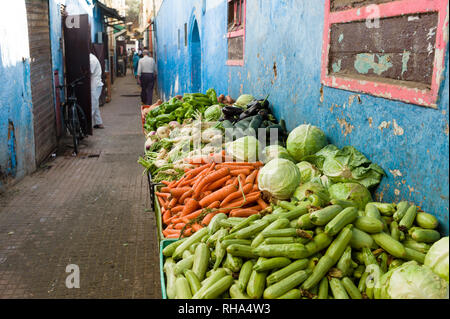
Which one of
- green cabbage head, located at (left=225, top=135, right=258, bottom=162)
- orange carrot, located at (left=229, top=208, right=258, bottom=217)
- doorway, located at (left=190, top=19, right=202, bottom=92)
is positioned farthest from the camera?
doorway, located at (left=190, top=19, right=202, bottom=92)

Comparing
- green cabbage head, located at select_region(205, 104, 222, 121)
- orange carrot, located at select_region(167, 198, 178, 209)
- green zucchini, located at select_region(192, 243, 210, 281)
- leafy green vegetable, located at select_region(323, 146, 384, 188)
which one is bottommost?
orange carrot, located at select_region(167, 198, 178, 209)

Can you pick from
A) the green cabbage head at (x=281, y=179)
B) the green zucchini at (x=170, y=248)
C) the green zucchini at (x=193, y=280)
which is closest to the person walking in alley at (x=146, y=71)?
the green cabbage head at (x=281, y=179)

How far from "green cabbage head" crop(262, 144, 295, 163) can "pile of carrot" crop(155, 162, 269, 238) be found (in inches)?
4.9

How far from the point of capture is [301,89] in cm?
454

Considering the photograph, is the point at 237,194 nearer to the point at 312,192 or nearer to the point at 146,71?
the point at 312,192

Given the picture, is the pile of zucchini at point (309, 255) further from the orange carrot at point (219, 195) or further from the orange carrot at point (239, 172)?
the orange carrot at point (239, 172)

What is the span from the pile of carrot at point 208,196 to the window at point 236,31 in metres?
3.49

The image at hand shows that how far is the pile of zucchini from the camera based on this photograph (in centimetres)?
215

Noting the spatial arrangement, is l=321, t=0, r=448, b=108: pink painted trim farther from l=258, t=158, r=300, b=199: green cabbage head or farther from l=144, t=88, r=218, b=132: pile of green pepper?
l=144, t=88, r=218, b=132: pile of green pepper

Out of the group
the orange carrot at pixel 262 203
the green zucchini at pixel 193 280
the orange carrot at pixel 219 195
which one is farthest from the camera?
the orange carrot at pixel 219 195

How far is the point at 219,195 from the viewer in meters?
3.66

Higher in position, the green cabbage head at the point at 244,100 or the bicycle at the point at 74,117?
the green cabbage head at the point at 244,100

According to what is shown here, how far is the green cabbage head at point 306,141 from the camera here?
3.82 meters

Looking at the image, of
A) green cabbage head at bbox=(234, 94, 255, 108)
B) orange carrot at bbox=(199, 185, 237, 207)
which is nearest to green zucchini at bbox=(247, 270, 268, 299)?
orange carrot at bbox=(199, 185, 237, 207)
